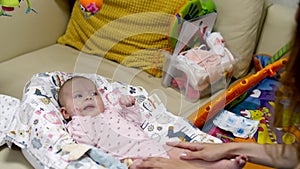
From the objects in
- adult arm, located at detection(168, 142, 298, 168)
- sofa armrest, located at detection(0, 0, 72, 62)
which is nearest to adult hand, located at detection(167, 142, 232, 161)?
adult arm, located at detection(168, 142, 298, 168)

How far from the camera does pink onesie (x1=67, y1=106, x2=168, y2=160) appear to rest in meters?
1.26

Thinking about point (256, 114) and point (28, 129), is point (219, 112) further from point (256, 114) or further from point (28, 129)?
point (28, 129)

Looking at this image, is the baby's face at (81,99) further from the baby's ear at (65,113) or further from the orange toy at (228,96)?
the orange toy at (228,96)

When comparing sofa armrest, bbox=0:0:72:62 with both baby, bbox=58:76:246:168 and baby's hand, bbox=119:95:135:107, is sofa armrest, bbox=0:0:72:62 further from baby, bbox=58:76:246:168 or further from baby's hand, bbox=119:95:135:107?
baby's hand, bbox=119:95:135:107

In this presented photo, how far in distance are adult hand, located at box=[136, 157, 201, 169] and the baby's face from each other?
1.07 feet

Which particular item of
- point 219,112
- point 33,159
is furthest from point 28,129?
point 219,112

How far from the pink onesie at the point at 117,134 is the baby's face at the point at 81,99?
0.03m

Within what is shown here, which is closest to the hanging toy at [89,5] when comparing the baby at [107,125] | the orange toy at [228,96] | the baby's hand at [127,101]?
the baby at [107,125]

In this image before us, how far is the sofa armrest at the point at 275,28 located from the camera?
184cm

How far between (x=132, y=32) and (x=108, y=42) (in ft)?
0.40

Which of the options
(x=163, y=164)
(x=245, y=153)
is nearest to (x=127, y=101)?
(x=163, y=164)

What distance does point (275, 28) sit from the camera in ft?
6.17

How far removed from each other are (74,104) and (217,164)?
53 cm

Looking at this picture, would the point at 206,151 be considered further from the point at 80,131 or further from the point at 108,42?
the point at 108,42
